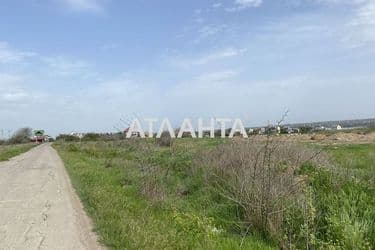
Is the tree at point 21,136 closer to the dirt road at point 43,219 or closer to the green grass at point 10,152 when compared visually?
the green grass at point 10,152

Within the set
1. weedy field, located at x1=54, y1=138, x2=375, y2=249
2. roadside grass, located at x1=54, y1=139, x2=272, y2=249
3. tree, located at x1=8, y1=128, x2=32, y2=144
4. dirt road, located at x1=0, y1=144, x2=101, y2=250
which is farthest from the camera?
tree, located at x1=8, y1=128, x2=32, y2=144

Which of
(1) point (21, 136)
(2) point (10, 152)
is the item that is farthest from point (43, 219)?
(1) point (21, 136)

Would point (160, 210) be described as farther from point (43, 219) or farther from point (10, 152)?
point (10, 152)

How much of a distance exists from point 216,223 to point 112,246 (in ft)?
9.43

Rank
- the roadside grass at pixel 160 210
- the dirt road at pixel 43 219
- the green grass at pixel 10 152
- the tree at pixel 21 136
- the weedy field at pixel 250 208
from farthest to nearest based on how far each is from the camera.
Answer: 1. the tree at pixel 21 136
2. the green grass at pixel 10 152
3. the dirt road at pixel 43 219
4. the roadside grass at pixel 160 210
5. the weedy field at pixel 250 208

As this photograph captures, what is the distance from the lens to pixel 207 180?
48.0 ft

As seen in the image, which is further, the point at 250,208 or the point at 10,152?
the point at 10,152

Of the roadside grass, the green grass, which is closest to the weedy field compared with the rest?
the roadside grass

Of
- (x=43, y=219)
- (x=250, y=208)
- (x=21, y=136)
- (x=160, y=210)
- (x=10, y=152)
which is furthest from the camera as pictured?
(x=21, y=136)

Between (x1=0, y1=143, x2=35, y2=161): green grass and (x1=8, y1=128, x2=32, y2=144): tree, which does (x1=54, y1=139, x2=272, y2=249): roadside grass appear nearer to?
(x1=0, y1=143, x2=35, y2=161): green grass

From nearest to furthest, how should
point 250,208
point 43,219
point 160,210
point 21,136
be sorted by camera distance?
point 250,208 → point 43,219 → point 160,210 → point 21,136

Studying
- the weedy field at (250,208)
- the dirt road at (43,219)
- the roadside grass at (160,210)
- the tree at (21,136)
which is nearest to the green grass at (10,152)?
the roadside grass at (160,210)

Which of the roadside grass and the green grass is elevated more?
the green grass

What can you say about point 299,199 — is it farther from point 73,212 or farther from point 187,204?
point 73,212
